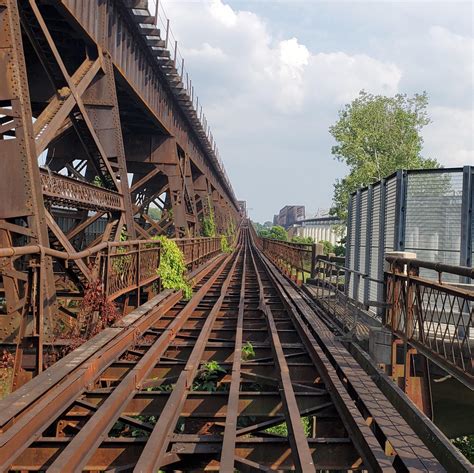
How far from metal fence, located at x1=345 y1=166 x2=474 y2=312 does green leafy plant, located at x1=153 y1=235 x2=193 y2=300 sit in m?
4.99

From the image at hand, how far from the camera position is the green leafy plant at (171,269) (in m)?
11.8

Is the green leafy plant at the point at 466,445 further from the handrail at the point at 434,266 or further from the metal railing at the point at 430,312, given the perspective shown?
the handrail at the point at 434,266

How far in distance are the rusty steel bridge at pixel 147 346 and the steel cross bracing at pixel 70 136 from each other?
41mm

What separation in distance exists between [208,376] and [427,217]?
217 inches

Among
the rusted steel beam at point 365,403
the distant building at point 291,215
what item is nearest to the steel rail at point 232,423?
the rusted steel beam at point 365,403

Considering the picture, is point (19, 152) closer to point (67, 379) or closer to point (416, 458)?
point (67, 379)

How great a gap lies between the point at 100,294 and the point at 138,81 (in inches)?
355

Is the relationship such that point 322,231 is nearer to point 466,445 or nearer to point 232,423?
point 466,445

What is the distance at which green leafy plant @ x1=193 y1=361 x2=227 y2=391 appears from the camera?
572 cm

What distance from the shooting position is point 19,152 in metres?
A: 6.52

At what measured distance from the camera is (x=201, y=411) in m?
4.82

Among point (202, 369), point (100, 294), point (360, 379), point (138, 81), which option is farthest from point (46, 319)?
point (138, 81)

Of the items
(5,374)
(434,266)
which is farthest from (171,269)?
(434,266)

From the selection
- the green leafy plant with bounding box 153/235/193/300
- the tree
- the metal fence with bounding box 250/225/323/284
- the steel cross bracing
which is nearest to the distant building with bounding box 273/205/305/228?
the tree
